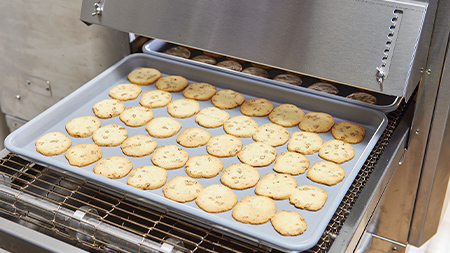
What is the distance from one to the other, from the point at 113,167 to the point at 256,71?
63 cm

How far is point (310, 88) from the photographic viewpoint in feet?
5.17

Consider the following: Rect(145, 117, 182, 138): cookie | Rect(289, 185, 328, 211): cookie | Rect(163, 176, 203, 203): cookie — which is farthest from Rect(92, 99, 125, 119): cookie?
Rect(289, 185, 328, 211): cookie

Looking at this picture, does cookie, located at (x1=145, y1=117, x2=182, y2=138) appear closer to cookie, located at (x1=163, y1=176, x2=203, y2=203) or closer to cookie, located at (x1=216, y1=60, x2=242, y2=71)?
cookie, located at (x1=163, y1=176, x2=203, y2=203)

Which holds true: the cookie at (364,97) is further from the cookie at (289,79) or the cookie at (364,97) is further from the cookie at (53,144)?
the cookie at (53,144)

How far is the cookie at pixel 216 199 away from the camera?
115 centimetres

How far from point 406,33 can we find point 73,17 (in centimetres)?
A: 110

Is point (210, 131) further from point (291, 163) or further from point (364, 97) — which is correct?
point (364, 97)

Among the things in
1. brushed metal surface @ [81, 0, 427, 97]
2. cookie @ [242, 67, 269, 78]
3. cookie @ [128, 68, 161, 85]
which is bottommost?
cookie @ [128, 68, 161, 85]

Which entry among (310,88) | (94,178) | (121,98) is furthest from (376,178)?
(121,98)

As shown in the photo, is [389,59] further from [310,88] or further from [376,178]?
[310,88]

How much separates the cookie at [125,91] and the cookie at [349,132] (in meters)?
0.62

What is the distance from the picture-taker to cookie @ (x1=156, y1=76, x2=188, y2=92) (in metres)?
Answer: 1.61

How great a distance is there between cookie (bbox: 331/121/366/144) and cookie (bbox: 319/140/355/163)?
0.03m

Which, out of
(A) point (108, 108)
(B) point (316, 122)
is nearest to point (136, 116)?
(A) point (108, 108)
